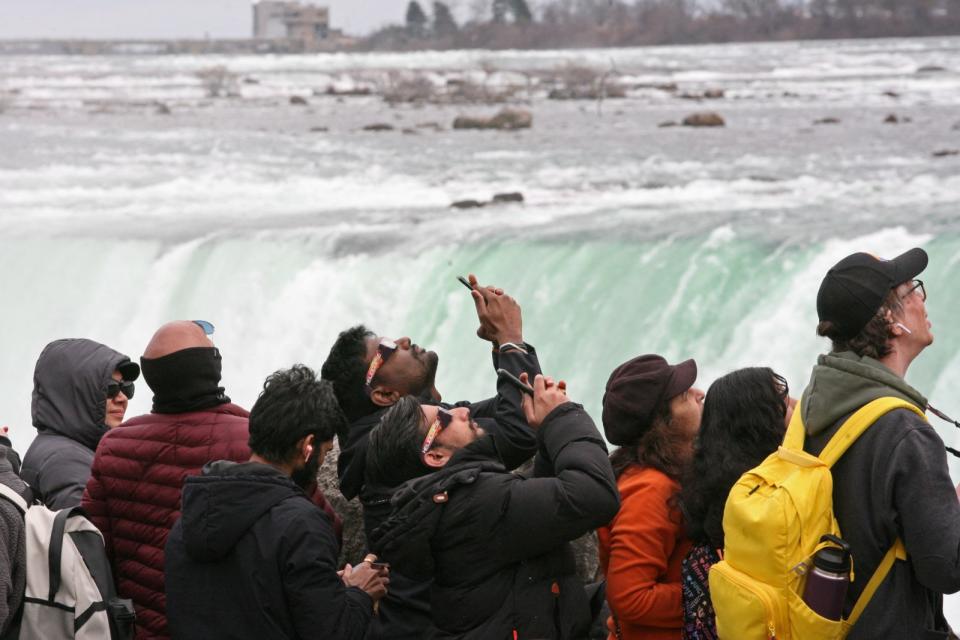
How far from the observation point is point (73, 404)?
4.40 metres

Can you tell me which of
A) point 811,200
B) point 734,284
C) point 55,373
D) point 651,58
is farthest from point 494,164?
point 651,58

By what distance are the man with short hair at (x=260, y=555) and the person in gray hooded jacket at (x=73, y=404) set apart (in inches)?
44.5

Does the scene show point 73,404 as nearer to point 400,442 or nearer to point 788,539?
point 400,442

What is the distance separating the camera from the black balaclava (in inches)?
145

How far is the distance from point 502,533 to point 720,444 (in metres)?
0.61

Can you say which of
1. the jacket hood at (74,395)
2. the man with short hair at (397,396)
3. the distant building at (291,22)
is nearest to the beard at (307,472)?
the man with short hair at (397,396)

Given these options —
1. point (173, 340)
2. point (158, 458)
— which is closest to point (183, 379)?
point (173, 340)

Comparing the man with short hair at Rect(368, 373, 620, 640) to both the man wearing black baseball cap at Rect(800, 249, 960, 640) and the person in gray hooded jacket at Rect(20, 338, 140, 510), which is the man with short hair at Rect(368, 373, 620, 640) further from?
the person in gray hooded jacket at Rect(20, 338, 140, 510)

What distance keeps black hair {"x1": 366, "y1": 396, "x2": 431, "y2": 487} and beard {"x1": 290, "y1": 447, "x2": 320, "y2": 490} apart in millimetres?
184

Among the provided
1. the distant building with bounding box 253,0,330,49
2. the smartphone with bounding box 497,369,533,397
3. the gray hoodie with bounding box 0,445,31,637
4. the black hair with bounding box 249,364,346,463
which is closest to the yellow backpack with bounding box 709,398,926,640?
the smartphone with bounding box 497,369,533,397

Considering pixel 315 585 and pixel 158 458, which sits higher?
pixel 158 458

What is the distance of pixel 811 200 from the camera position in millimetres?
16484

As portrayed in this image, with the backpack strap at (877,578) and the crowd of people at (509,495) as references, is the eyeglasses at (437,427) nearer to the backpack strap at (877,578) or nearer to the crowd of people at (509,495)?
the crowd of people at (509,495)

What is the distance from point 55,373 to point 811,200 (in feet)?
43.7
